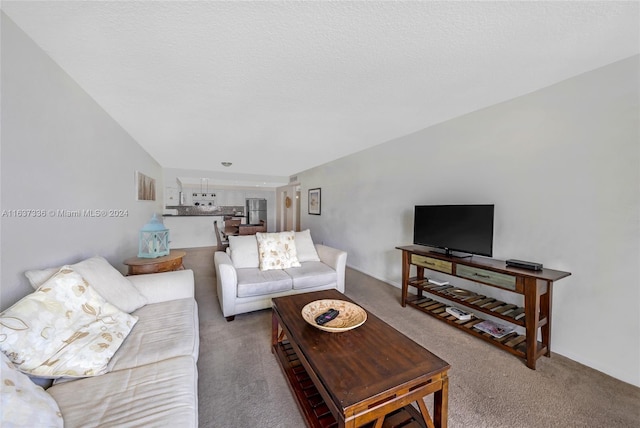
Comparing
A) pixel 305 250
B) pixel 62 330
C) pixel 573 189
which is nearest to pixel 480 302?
pixel 573 189

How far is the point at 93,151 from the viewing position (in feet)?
7.07

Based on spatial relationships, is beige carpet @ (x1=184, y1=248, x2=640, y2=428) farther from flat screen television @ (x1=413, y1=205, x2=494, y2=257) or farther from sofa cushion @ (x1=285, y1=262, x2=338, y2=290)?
flat screen television @ (x1=413, y1=205, x2=494, y2=257)

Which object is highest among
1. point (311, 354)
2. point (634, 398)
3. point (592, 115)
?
point (592, 115)

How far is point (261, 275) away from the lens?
2633 mm

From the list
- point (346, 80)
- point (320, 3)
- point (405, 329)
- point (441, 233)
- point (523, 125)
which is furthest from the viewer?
point (441, 233)

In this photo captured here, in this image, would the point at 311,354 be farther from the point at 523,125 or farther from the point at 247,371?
the point at 523,125

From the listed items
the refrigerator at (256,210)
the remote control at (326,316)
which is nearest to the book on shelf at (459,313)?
the remote control at (326,316)

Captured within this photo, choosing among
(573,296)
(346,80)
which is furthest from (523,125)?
(346,80)

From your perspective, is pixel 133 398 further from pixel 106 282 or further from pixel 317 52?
pixel 317 52

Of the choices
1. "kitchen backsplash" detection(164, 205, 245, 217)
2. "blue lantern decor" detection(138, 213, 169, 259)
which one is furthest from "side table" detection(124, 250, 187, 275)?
"kitchen backsplash" detection(164, 205, 245, 217)

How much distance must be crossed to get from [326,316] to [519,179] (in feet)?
7.06

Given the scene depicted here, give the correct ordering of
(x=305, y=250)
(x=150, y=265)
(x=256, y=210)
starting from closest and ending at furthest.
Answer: (x=150, y=265)
(x=305, y=250)
(x=256, y=210)

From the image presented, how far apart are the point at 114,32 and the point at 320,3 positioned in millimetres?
1170

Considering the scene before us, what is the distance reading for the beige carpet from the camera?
134cm
